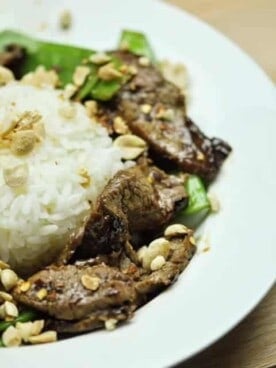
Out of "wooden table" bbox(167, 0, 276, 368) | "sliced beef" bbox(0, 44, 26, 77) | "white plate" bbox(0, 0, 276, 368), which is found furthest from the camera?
"sliced beef" bbox(0, 44, 26, 77)

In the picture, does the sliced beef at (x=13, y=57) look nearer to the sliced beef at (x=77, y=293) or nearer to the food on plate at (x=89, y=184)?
the food on plate at (x=89, y=184)

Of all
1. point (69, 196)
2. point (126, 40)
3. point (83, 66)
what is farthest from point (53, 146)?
point (126, 40)

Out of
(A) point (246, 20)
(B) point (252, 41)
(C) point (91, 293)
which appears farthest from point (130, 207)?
(A) point (246, 20)

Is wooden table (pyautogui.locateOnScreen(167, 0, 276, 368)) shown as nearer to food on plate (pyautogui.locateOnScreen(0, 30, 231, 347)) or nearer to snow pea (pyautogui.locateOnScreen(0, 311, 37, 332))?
food on plate (pyautogui.locateOnScreen(0, 30, 231, 347))

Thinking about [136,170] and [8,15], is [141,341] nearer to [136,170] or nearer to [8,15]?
[136,170]

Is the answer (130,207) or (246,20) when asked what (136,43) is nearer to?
(246,20)

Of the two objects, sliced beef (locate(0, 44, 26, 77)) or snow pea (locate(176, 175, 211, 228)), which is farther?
sliced beef (locate(0, 44, 26, 77))

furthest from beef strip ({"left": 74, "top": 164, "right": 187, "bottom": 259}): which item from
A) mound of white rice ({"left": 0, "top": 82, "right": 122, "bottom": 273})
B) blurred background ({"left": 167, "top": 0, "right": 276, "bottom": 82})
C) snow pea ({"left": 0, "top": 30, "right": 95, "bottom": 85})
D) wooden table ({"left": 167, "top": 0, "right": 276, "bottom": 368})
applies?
blurred background ({"left": 167, "top": 0, "right": 276, "bottom": 82})
